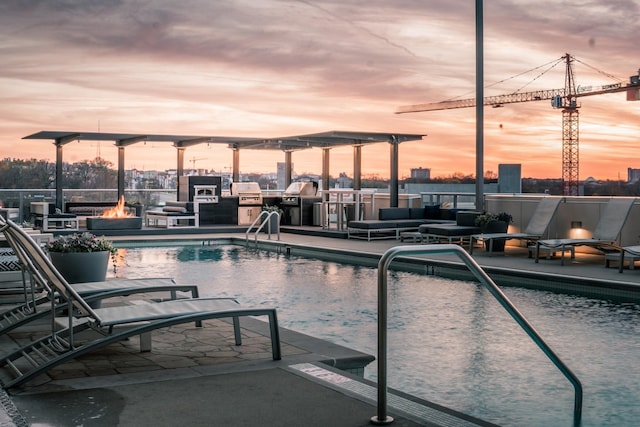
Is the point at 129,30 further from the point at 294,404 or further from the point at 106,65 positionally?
the point at 294,404

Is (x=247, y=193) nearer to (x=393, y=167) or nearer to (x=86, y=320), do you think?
(x=393, y=167)

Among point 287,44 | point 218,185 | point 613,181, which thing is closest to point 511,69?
point 613,181

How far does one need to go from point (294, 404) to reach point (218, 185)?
16569mm

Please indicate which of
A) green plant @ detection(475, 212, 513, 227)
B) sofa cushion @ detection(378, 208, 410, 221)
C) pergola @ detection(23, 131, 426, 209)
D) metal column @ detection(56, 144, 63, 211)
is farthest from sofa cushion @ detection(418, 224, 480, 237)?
metal column @ detection(56, 144, 63, 211)

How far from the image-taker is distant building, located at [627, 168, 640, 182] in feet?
62.9

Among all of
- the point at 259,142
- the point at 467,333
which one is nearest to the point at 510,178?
the point at 259,142

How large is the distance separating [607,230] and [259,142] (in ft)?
34.8

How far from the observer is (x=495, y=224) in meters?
12.6

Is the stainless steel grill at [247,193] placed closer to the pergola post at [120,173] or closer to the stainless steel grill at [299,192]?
the stainless steel grill at [299,192]

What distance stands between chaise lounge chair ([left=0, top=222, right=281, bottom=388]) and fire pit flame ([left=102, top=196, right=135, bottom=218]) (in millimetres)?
13229

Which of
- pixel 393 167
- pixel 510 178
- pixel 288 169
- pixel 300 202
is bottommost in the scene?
pixel 300 202

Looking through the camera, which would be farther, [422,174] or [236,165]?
[422,174]

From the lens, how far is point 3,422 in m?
3.13

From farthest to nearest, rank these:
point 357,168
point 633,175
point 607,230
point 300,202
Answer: point 633,175
point 300,202
point 357,168
point 607,230
